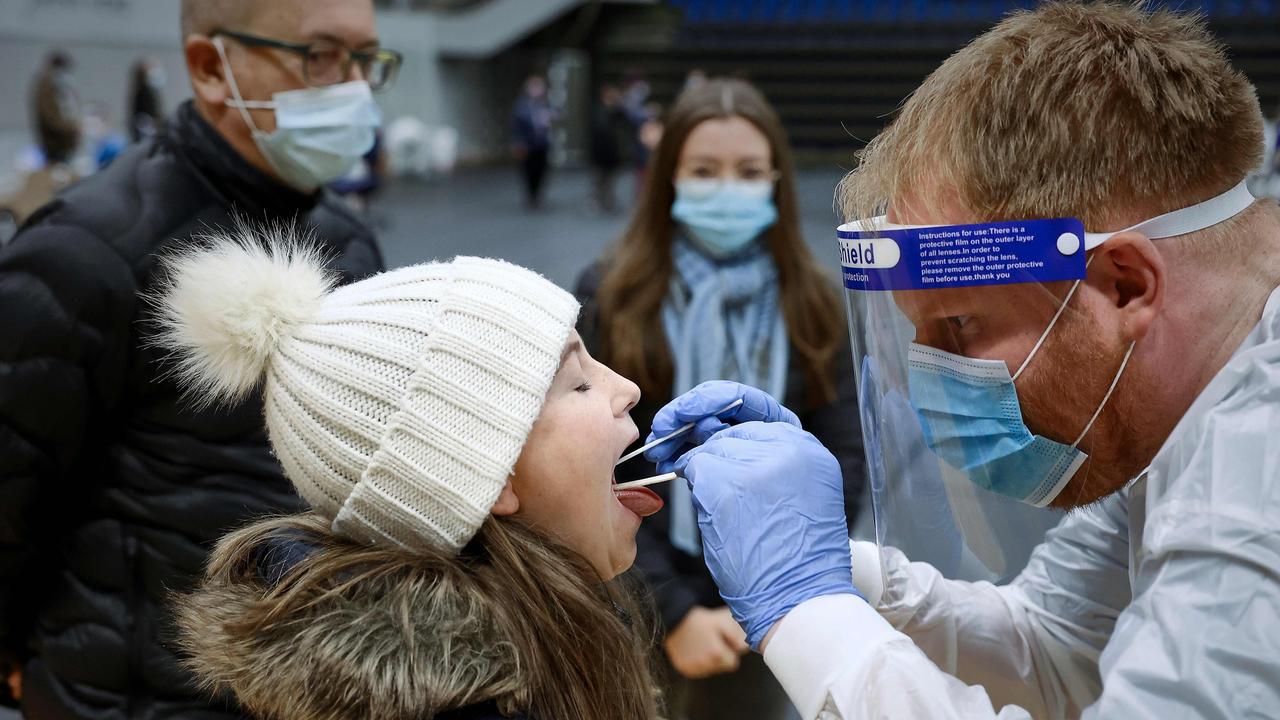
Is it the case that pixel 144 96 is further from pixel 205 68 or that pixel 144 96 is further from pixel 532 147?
pixel 205 68

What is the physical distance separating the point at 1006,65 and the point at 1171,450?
1.78ft

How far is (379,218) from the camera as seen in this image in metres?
12.0

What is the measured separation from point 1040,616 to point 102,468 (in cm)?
176

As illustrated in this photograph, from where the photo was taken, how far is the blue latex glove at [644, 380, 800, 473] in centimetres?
174

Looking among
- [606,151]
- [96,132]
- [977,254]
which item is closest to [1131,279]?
[977,254]

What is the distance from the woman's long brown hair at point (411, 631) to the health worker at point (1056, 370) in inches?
9.0

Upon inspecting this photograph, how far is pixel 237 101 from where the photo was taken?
219 centimetres

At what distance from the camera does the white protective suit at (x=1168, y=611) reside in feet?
3.53

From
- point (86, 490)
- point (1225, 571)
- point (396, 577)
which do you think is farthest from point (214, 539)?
point (1225, 571)

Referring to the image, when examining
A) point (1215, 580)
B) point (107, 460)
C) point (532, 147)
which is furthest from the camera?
point (532, 147)

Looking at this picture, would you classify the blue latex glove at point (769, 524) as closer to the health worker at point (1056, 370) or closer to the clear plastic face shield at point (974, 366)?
the health worker at point (1056, 370)

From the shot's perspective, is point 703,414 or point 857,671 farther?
point 703,414

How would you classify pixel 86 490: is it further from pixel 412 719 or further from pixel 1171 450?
pixel 1171 450

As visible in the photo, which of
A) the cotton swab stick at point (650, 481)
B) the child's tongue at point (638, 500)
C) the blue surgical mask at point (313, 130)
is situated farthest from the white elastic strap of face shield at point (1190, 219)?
the blue surgical mask at point (313, 130)
